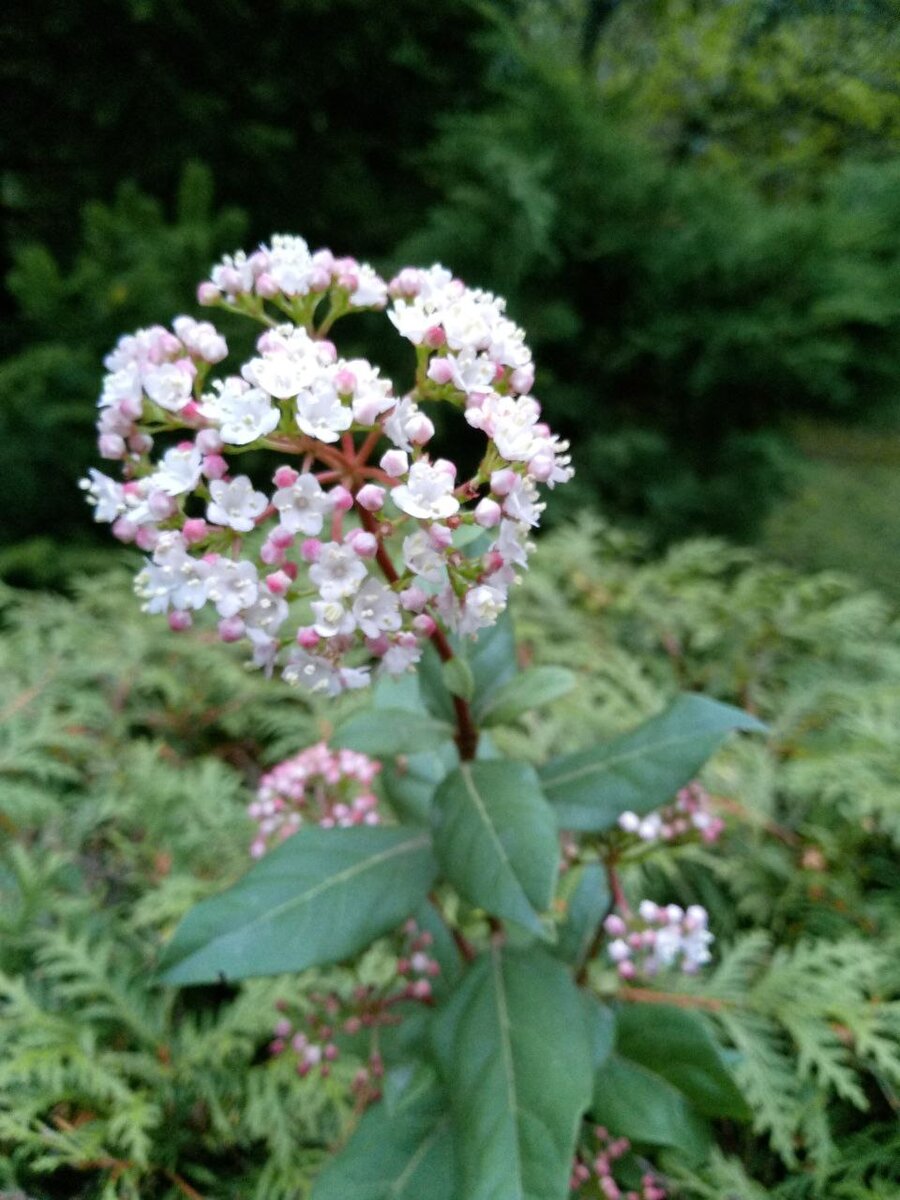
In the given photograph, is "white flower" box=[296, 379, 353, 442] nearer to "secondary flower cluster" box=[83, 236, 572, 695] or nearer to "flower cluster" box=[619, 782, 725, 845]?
"secondary flower cluster" box=[83, 236, 572, 695]

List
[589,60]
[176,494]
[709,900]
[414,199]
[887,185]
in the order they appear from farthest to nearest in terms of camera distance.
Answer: [414,199] → [589,60] → [887,185] → [709,900] → [176,494]

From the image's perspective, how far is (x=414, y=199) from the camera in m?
2.81

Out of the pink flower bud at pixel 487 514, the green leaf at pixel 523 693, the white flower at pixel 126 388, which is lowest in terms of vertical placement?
the green leaf at pixel 523 693

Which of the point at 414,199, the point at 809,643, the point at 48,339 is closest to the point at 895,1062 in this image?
the point at 809,643

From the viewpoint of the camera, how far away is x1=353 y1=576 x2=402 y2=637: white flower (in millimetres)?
655

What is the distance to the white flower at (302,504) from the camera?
644mm

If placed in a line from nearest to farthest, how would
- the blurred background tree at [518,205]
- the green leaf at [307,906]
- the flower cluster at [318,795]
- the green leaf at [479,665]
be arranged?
the green leaf at [307,906]
the green leaf at [479,665]
the flower cluster at [318,795]
the blurred background tree at [518,205]

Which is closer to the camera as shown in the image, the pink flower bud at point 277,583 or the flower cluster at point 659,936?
the pink flower bud at point 277,583

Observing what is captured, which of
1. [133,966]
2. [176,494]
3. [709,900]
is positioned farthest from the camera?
[709,900]

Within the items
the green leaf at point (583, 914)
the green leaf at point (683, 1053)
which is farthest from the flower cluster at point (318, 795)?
the green leaf at point (683, 1053)

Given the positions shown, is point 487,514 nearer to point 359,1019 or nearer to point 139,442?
point 139,442

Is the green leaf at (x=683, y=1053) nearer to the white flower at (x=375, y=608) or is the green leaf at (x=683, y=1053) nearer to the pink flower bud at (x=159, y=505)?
the white flower at (x=375, y=608)

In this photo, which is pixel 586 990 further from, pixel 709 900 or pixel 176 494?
pixel 176 494

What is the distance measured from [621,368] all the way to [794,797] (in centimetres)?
159
